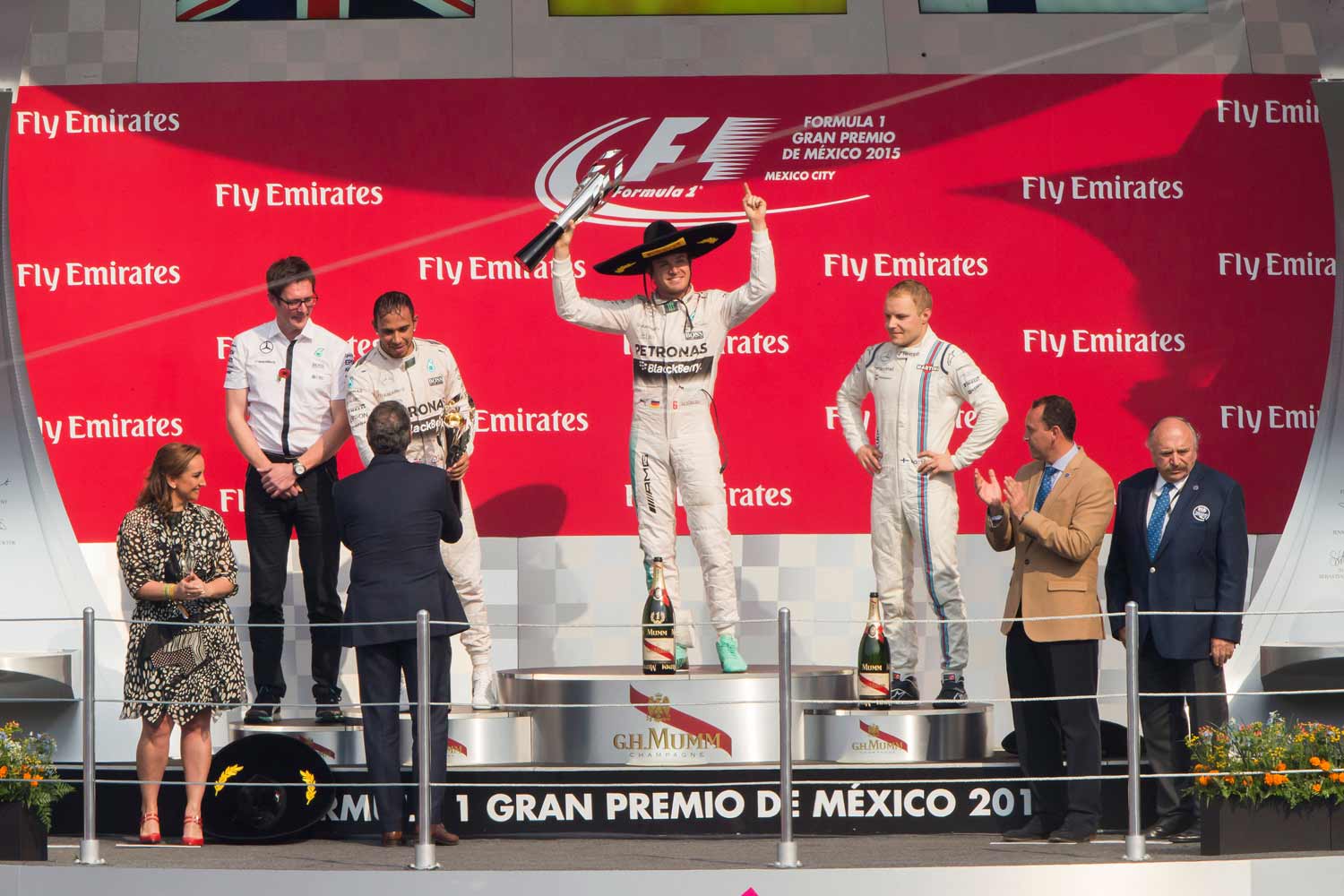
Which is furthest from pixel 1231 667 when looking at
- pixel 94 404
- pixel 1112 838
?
pixel 94 404

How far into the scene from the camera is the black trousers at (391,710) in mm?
4793

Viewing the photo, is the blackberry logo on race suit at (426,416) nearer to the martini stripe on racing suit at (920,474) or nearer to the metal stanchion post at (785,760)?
the martini stripe on racing suit at (920,474)

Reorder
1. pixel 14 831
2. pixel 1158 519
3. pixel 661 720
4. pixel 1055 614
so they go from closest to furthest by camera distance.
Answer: pixel 14 831
pixel 1055 614
pixel 1158 519
pixel 661 720

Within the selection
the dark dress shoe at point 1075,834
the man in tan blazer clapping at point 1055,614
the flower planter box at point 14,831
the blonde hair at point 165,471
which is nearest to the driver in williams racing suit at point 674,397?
the man in tan blazer clapping at point 1055,614

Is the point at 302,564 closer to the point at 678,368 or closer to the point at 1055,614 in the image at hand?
the point at 678,368

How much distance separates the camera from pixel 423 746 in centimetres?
454

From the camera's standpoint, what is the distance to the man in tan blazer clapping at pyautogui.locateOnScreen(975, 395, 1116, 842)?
4906mm

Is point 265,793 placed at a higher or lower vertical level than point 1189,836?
higher

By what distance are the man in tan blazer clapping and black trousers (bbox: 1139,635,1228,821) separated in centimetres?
18

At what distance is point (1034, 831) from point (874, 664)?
0.83 metres

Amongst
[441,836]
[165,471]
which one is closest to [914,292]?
[441,836]

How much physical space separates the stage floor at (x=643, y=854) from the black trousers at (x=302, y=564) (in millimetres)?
871

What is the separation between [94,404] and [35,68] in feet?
4.28

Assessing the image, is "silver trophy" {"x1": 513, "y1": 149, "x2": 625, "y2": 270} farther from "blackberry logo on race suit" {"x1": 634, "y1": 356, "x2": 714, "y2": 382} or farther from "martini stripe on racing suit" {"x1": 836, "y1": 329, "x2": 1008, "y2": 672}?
"martini stripe on racing suit" {"x1": 836, "y1": 329, "x2": 1008, "y2": 672}
